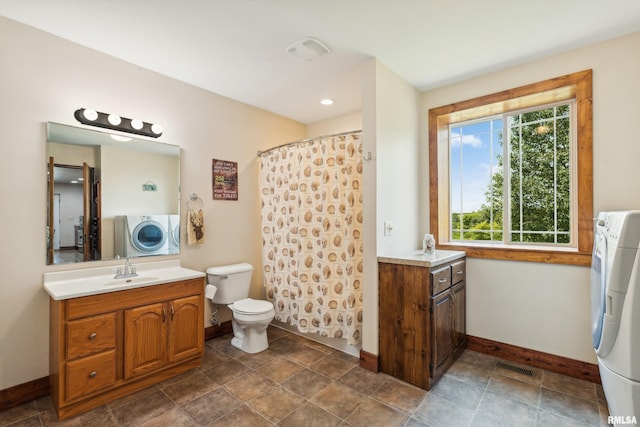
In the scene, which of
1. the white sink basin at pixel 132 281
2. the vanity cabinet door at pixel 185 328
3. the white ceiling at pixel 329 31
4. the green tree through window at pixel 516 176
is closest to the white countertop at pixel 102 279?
the white sink basin at pixel 132 281

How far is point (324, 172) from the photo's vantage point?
2.72m

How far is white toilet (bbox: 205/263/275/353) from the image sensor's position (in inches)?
104

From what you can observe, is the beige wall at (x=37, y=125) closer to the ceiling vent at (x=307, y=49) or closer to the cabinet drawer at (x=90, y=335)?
the cabinet drawer at (x=90, y=335)

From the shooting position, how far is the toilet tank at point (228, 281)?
2.88m

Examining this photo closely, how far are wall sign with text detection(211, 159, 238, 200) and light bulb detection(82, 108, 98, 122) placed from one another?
3.42ft

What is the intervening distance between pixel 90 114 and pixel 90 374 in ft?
6.07

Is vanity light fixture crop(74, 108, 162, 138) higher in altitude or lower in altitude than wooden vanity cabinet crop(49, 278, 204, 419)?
higher

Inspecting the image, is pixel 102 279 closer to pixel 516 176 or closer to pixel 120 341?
pixel 120 341

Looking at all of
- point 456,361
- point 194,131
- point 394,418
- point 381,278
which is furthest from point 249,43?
point 456,361

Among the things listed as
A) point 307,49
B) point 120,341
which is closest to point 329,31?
point 307,49

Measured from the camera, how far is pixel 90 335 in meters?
1.88

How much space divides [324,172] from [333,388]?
5.85 feet

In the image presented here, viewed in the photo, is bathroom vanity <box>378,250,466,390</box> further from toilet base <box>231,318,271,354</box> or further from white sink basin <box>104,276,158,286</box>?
white sink basin <box>104,276,158,286</box>

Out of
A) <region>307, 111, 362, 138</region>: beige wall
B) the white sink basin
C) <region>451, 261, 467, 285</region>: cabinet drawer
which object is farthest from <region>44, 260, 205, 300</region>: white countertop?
<region>307, 111, 362, 138</region>: beige wall
